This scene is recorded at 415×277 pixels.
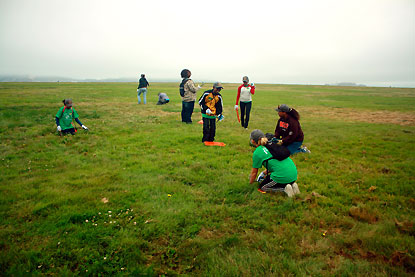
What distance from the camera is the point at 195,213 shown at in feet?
15.6

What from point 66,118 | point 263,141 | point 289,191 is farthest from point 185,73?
point 289,191

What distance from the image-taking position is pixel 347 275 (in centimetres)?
315

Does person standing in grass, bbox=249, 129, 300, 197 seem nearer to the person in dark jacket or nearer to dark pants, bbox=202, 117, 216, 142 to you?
the person in dark jacket

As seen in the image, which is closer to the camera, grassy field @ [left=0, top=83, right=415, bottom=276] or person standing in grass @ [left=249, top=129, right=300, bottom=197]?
grassy field @ [left=0, top=83, right=415, bottom=276]

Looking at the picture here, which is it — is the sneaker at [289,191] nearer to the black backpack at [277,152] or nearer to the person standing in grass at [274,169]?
the person standing in grass at [274,169]

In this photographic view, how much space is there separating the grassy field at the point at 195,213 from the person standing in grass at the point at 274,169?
9.3 inches

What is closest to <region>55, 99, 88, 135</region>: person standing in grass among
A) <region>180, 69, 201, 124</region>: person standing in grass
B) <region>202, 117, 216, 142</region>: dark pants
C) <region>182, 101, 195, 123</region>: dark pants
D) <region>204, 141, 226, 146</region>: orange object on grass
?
<region>180, 69, 201, 124</region>: person standing in grass

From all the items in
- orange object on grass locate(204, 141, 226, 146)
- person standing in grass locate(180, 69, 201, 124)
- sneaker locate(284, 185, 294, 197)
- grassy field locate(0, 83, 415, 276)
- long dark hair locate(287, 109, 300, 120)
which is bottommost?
grassy field locate(0, 83, 415, 276)

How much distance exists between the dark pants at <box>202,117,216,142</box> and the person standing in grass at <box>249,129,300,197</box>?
13.6 feet

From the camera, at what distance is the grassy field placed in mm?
3424

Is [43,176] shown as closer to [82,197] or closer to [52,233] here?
[82,197]

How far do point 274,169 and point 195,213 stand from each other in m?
2.15

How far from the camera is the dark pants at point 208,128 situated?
31.1 ft

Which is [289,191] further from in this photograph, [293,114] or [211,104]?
[211,104]
